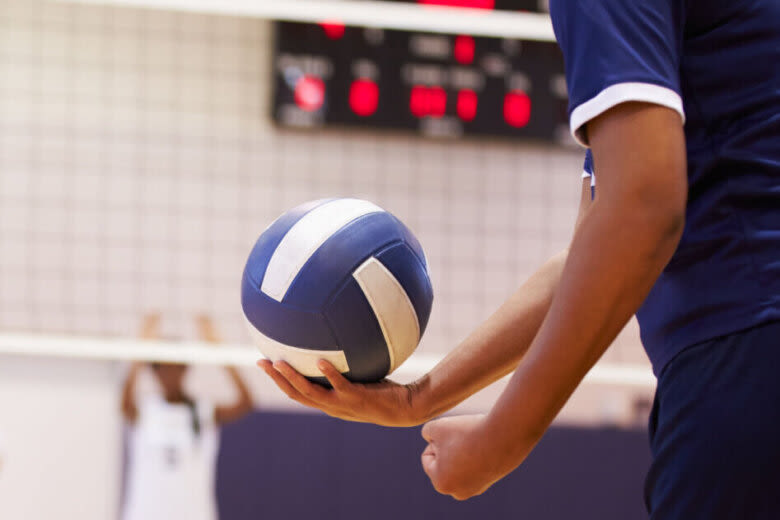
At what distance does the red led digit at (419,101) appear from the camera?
4668mm

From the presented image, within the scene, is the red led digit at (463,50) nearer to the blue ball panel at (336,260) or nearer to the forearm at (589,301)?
the blue ball panel at (336,260)

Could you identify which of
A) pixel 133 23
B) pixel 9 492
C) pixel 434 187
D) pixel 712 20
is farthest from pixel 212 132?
pixel 712 20

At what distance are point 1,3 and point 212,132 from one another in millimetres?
1283

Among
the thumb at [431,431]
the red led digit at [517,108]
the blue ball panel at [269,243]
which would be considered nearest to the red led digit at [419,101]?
the red led digit at [517,108]

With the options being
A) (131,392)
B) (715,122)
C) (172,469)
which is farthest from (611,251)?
(131,392)

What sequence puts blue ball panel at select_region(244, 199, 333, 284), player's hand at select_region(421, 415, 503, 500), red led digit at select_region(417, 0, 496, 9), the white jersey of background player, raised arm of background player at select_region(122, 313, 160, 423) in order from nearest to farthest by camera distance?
player's hand at select_region(421, 415, 503, 500), blue ball panel at select_region(244, 199, 333, 284), the white jersey of background player, raised arm of background player at select_region(122, 313, 160, 423), red led digit at select_region(417, 0, 496, 9)

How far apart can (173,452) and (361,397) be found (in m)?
3.17

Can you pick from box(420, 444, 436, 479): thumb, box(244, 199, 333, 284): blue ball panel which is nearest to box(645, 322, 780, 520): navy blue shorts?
box(420, 444, 436, 479): thumb

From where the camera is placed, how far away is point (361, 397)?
125cm

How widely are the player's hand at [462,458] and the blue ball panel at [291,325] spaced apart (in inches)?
10.5

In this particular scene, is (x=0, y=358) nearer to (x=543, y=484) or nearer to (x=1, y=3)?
(x=1, y=3)

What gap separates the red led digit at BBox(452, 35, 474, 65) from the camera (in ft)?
15.3

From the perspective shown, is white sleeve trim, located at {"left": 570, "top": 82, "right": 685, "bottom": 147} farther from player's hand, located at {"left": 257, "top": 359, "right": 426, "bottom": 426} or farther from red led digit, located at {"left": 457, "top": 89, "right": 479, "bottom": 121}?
red led digit, located at {"left": 457, "top": 89, "right": 479, "bottom": 121}

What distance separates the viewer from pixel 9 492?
170 inches
